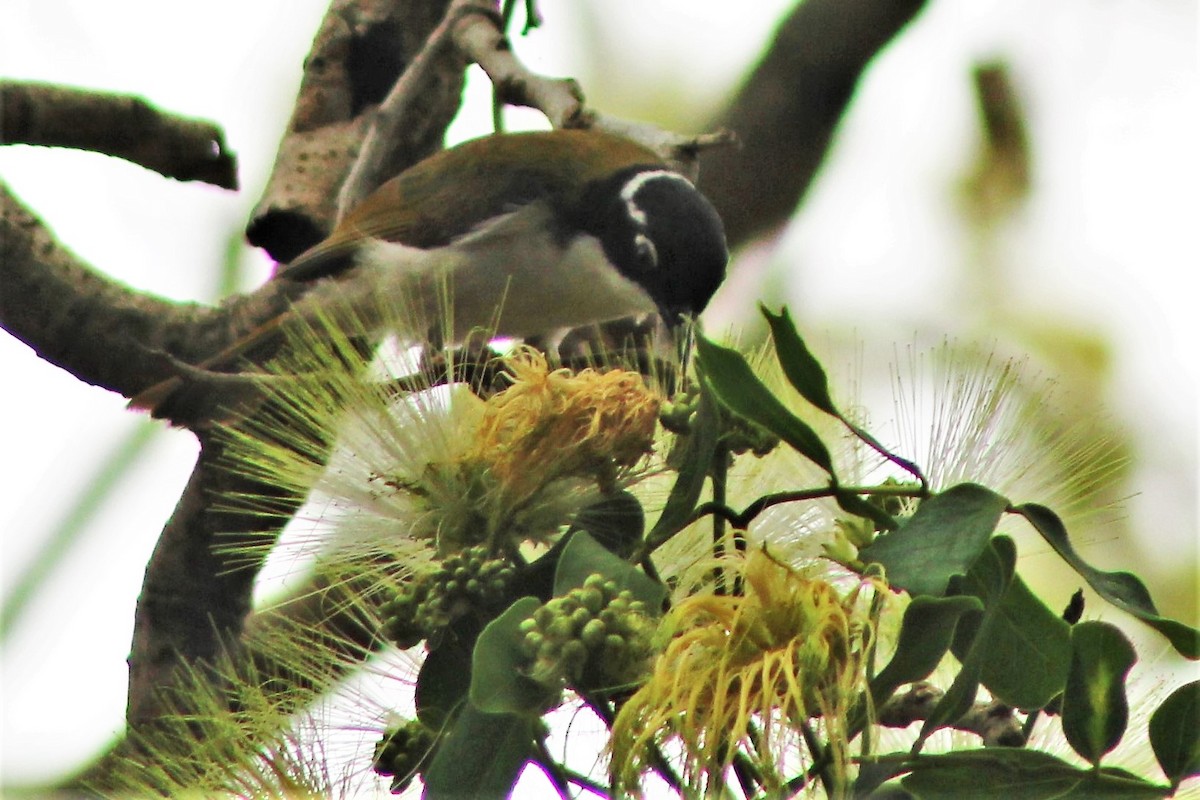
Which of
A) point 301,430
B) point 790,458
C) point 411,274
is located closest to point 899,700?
point 790,458

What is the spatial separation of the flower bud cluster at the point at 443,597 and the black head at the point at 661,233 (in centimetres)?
106

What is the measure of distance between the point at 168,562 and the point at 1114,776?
39.6 inches

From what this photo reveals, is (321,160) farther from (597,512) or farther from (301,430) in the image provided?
(597,512)

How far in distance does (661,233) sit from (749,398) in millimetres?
1185

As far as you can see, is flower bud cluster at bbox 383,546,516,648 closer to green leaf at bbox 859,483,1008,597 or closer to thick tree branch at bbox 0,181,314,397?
green leaf at bbox 859,483,1008,597

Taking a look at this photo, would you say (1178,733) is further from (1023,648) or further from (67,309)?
(67,309)

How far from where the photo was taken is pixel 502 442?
66cm

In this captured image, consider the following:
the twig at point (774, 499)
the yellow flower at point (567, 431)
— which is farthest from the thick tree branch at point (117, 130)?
the twig at point (774, 499)

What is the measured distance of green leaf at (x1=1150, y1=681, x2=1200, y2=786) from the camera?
56 centimetres

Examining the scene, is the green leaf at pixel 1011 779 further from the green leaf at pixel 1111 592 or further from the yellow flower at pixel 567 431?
the yellow flower at pixel 567 431

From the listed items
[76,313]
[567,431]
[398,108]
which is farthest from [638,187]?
[567,431]

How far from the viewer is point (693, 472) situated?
23.7 inches

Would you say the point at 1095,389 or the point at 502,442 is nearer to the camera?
the point at 502,442

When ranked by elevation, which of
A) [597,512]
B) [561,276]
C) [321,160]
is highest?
[321,160]
